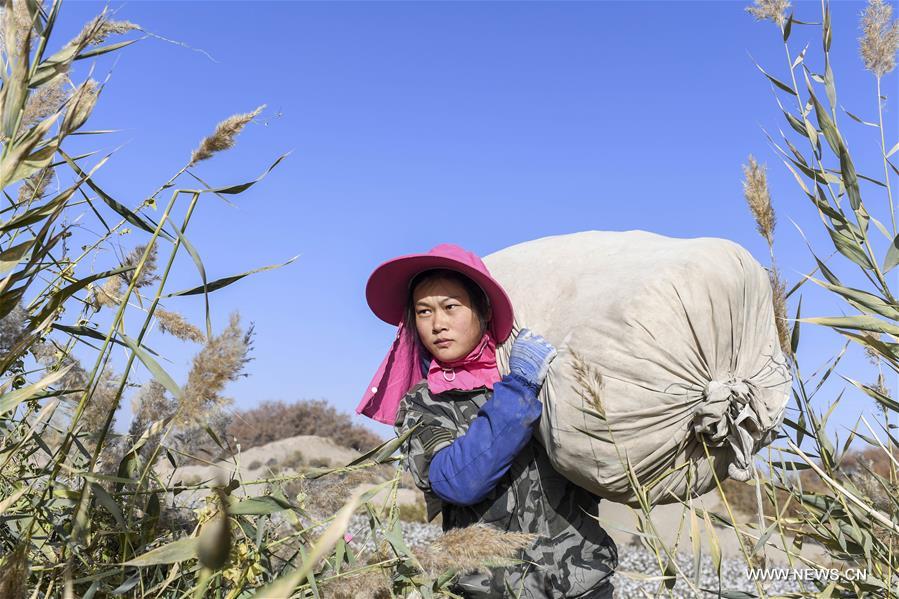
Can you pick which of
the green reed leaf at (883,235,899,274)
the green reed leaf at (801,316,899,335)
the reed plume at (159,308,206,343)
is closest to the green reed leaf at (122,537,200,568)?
the reed plume at (159,308,206,343)

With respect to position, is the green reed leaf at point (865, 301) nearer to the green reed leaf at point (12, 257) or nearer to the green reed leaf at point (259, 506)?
the green reed leaf at point (259, 506)

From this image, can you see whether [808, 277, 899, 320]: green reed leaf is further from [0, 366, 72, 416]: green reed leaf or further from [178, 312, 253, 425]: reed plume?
[0, 366, 72, 416]: green reed leaf

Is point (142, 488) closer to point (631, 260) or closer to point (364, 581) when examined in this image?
point (364, 581)

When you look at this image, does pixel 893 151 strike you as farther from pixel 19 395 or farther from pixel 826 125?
pixel 19 395

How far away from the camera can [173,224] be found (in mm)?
1462

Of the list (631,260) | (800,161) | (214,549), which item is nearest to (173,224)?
(214,549)

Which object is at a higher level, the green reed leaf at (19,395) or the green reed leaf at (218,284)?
the green reed leaf at (218,284)

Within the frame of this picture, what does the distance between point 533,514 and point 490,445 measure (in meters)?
0.42

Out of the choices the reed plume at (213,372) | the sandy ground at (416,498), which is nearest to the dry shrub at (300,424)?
the sandy ground at (416,498)

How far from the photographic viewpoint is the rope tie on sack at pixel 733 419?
2.19 meters

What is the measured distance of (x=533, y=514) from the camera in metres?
2.63

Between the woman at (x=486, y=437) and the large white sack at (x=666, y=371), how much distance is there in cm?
14

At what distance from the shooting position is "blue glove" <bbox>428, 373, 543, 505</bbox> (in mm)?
2355

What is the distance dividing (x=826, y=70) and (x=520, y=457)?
1.54m
